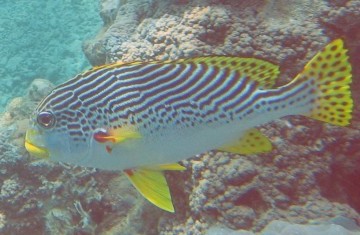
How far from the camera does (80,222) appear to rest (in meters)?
3.78

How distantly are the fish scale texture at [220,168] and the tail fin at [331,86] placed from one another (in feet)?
3.35

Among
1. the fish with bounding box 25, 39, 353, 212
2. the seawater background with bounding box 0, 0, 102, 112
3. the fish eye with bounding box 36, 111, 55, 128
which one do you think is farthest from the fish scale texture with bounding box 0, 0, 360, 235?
the seawater background with bounding box 0, 0, 102, 112

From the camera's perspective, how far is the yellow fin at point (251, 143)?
7.22ft

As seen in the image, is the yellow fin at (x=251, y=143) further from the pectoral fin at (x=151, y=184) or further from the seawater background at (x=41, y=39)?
the seawater background at (x=41, y=39)

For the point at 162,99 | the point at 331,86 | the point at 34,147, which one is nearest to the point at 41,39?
the point at 34,147

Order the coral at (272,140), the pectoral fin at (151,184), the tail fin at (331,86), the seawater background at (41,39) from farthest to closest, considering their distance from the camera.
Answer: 1. the seawater background at (41,39)
2. the coral at (272,140)
3. the pectoral fin at (151,184)
4. the tail fin at (331,86)

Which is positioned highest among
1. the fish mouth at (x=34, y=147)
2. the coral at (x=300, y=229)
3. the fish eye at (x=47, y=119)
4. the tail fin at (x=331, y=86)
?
the tail fin at (x=331, y=86)

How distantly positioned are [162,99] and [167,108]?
0.18 ft

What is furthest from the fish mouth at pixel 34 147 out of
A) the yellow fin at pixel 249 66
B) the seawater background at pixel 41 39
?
the seawater background at pixel 41 39

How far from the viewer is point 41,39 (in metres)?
10.2

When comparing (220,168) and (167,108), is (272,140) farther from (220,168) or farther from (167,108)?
(167,108)

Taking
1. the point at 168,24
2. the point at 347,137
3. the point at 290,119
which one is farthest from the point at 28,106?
the point at 347,137

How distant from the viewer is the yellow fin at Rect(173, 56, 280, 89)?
7.02 feet

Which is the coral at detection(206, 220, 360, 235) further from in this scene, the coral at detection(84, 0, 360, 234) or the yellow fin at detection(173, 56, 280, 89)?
the yellow fin at detection(173, 56, 280, 89)
